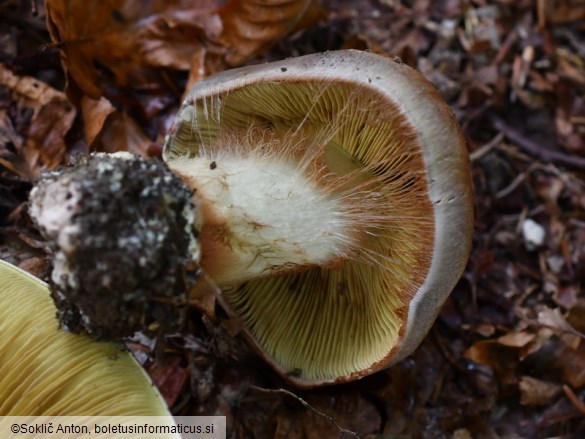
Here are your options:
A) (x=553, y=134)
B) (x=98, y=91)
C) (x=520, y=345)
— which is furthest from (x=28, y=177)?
(x=553, y=134)

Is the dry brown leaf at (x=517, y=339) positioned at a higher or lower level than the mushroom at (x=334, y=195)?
lower

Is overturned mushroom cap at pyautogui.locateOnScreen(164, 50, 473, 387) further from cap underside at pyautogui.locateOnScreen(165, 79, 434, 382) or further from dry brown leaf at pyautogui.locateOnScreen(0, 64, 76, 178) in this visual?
dry brown leaf at pyautogui.locateOnScreen(0, 64, 76, 178)

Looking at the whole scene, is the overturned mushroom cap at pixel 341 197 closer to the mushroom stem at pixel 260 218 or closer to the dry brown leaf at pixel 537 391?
the mushroom stem at pixel 260 218

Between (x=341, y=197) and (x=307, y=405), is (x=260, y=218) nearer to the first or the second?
(x=341, y=197)

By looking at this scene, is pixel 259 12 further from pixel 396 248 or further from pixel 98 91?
pixel 396 248

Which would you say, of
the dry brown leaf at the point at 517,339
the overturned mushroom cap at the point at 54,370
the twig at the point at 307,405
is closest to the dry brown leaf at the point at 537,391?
the dry brown leaf at the point at 517,339

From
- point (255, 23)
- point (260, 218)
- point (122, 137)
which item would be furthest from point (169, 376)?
point (255, 23)

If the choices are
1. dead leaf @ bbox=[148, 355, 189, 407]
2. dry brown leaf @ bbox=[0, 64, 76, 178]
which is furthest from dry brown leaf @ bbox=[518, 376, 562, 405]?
dry brown leaf @ bbox=[0, 64, 76, 178]
